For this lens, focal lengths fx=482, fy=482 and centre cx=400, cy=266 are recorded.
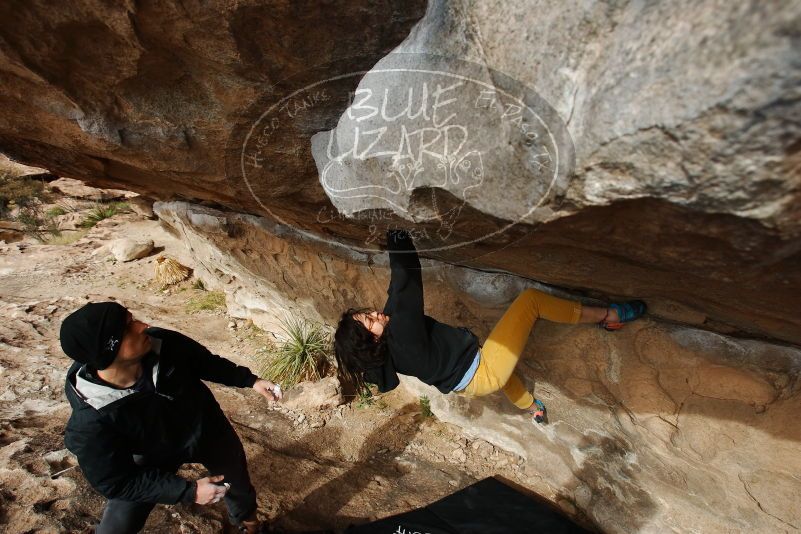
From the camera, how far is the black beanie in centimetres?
177

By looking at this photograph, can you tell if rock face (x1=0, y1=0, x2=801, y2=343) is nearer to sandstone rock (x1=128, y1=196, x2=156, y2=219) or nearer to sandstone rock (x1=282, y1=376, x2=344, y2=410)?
sandstone rock (x1=282, y1=376, x2=344, y2=410)

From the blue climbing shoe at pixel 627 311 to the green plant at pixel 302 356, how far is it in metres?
2.85

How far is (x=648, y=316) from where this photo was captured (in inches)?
92.0

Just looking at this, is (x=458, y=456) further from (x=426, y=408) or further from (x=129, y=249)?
(x=129, y=249)

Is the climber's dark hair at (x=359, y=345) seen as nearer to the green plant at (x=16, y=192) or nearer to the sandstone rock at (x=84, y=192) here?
the sandstone rock at (x=84, y=192)

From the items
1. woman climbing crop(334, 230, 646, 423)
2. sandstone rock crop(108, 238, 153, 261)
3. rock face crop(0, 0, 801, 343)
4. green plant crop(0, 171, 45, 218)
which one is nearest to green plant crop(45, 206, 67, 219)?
green plant crop(0, 171, 45, 218)

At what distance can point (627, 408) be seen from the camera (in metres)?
2.61

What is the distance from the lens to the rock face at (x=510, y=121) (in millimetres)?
977

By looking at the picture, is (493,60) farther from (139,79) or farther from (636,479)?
(636,479)

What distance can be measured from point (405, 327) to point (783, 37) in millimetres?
1775

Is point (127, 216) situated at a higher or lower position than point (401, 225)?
lower

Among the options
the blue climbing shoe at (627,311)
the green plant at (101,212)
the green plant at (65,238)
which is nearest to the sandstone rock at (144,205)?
the green plant at (65,238)

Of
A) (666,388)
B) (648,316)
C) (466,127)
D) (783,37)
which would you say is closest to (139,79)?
(466,127)

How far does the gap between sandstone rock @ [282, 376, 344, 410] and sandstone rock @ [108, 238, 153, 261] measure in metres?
4.39
